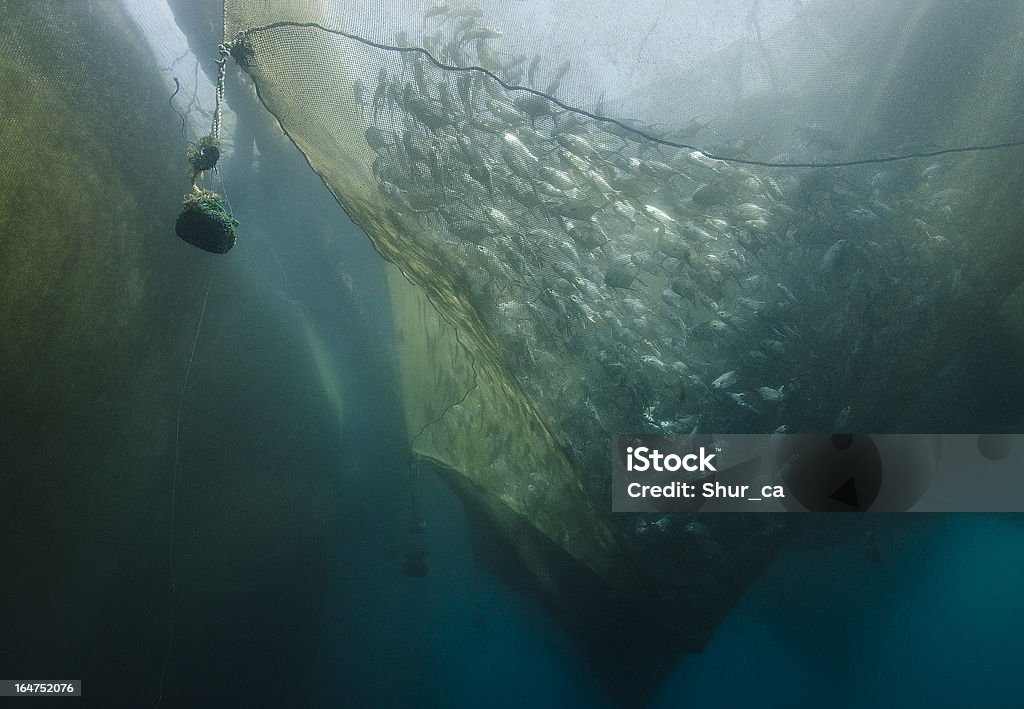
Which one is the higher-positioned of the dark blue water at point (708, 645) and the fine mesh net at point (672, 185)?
the fine mesh net at point (672, 185)

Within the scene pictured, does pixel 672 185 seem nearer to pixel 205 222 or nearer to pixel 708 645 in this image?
pixel 205 222

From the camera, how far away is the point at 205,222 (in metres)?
1.96

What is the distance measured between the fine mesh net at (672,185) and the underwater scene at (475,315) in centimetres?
1

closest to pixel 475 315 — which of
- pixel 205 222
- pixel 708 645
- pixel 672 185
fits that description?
pixel 672 185

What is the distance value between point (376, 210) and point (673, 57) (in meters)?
1.35

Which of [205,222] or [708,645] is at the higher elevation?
[205,222]

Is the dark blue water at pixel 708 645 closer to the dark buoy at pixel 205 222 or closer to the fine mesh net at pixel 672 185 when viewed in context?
the dark buoy at pixel 205 222

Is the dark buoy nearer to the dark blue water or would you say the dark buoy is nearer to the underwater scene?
the underwater scene

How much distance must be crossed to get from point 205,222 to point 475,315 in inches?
45.2

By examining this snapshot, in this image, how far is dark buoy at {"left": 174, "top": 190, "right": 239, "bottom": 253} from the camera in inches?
76.5

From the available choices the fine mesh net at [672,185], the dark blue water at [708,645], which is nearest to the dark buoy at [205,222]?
the fine mesh net at [672,185]

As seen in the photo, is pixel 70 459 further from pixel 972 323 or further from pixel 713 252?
pixel 972 323

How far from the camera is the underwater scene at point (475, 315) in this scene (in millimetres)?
1926

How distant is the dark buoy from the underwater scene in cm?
1
